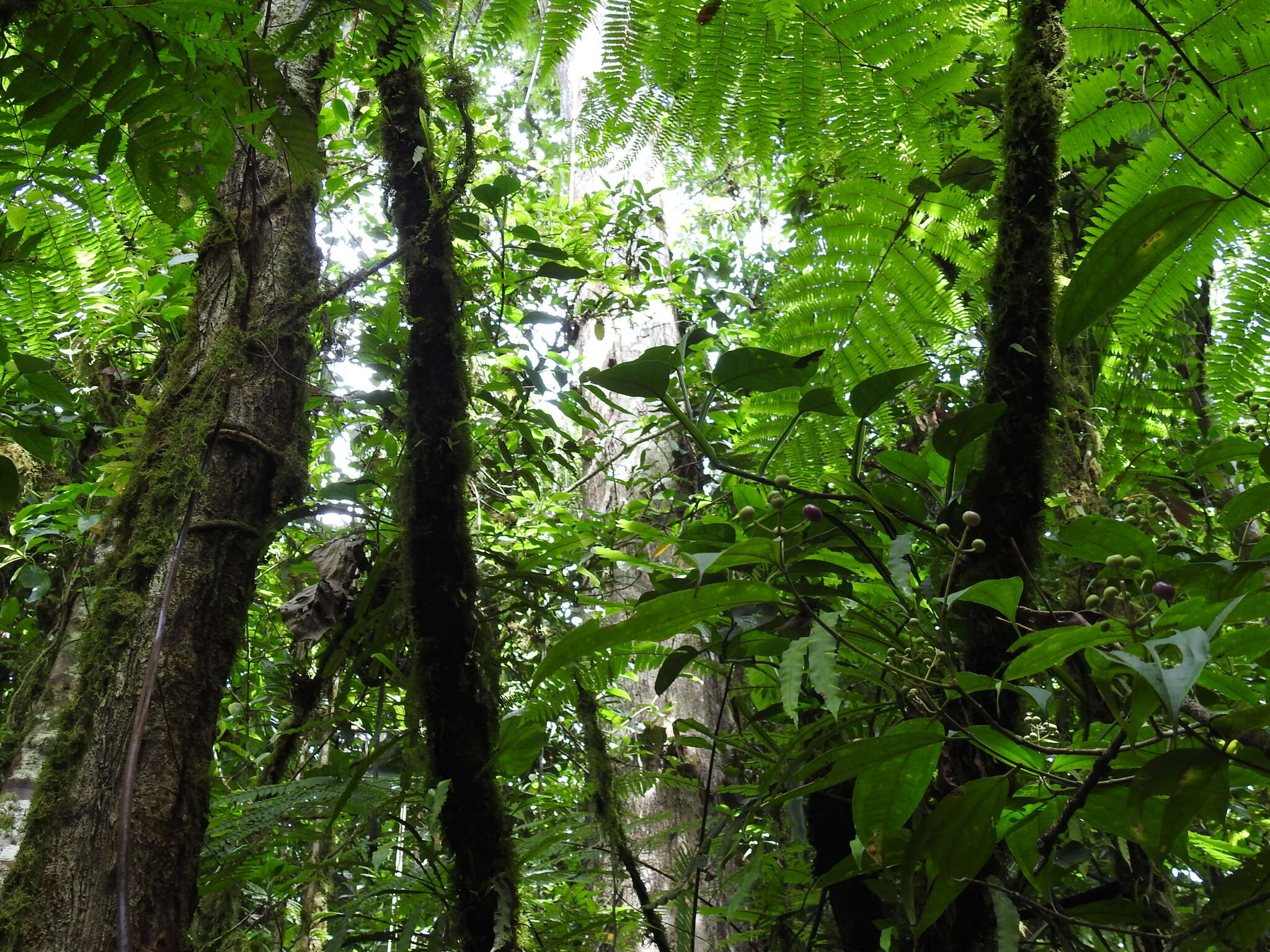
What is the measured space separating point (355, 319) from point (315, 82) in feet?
2.60

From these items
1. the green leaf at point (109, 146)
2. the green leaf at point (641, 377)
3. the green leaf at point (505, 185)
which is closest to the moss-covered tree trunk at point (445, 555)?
the green leaf at point (505, 185)

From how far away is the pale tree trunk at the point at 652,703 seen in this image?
7.30 ft

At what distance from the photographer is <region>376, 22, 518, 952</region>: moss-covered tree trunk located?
1.54 metres

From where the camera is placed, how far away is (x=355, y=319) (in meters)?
2.90

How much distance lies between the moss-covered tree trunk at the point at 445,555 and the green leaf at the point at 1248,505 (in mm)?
1220

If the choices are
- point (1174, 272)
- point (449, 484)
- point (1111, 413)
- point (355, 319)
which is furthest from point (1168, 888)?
point (355, 319)

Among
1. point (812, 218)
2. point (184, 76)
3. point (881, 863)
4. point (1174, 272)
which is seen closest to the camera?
point (881, 863)

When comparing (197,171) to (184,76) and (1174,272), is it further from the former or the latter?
(1174,272)

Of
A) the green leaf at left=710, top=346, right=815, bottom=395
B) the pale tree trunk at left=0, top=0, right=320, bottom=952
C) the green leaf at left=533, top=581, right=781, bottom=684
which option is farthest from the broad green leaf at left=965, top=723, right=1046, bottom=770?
the pale tree trunk at left=0, top=0, right=320, bottom=952

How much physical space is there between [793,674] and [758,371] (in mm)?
524

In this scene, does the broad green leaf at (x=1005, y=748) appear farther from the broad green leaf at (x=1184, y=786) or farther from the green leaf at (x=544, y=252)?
the green leaf at (x=544, y=252)

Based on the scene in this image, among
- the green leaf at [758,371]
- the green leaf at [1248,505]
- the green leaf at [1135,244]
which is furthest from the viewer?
the green leaf at [758,371]

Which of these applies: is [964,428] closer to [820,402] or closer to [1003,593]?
[820,402]

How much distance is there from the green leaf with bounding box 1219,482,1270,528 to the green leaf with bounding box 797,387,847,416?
1.57ft
